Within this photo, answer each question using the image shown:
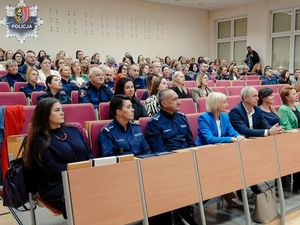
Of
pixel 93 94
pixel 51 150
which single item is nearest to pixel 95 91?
pixel 93 94

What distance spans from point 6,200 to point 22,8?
25.3 ft

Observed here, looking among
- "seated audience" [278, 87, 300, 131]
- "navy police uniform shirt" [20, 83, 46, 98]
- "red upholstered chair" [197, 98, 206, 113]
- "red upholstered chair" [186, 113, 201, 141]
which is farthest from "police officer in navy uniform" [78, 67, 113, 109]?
"seated audience" [278, 87, 300, 131]

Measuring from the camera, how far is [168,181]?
79.4 inches

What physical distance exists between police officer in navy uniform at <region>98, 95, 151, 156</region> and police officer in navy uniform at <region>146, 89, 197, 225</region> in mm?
132

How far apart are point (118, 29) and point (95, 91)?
22.7ft

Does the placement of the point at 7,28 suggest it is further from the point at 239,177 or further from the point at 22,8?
the point at 239,177

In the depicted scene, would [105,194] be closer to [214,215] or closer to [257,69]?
[214,215]

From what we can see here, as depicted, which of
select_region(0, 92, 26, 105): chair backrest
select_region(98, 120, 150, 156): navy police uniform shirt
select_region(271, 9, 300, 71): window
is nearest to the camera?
select_region(98, 120, 150, 156): navy police uniform shirt

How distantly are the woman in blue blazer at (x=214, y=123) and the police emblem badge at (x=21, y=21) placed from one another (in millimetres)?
7181

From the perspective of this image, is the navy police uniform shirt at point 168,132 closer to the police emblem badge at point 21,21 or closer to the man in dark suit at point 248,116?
the man in dark suit at point 248,116

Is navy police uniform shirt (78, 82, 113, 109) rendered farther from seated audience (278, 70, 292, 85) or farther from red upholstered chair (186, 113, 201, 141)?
seated audience (278, 70, 292, 85)

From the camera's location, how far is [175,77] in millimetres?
4496

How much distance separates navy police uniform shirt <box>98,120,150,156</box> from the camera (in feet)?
8.18

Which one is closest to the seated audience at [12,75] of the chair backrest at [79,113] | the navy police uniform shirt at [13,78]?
the navy police uniform shirt at [13,78]
